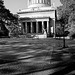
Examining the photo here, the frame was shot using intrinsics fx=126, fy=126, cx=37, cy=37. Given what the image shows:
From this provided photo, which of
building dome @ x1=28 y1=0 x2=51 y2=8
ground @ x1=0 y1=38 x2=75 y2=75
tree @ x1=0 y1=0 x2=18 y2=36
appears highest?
building dome @ x1=28 y1=0 x2=51 y2=8

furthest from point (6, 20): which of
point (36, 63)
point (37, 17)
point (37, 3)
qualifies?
point (36, 63)

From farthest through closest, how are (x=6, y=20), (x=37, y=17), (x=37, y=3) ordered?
(x=37, y=3)
(x=37, y=17)
(x=6, y=20)

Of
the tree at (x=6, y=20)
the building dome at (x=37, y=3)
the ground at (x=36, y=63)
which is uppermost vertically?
the building dome at (x=37, y=3)

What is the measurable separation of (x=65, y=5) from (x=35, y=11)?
3200cm

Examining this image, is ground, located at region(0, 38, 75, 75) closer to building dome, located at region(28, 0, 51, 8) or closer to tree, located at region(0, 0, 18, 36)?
tree, located at region(0, 0, 18, 36)

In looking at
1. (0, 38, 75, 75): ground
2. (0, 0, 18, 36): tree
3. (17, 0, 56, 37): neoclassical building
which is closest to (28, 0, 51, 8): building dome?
(17, 0, 56, 37): neoclassical building

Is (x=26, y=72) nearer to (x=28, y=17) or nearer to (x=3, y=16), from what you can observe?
(x=3, y=16)

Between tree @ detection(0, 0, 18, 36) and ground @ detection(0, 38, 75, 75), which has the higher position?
tree @ detection(0, 0, 18, 36)

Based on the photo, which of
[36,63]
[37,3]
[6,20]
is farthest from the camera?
[37,3]

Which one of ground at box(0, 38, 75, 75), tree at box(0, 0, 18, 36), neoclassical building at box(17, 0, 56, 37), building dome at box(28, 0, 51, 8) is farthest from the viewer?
building dome at box(28, 0, 51, 8)

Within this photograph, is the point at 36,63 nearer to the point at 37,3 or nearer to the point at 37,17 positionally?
the point at 37,17

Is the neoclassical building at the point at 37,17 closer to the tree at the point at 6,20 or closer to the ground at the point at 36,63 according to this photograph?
the tree at the point at 6,20

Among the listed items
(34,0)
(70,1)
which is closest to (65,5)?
(70,1)

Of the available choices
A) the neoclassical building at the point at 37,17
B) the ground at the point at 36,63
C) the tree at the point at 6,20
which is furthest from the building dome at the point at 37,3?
the ground at the point at 36,63
